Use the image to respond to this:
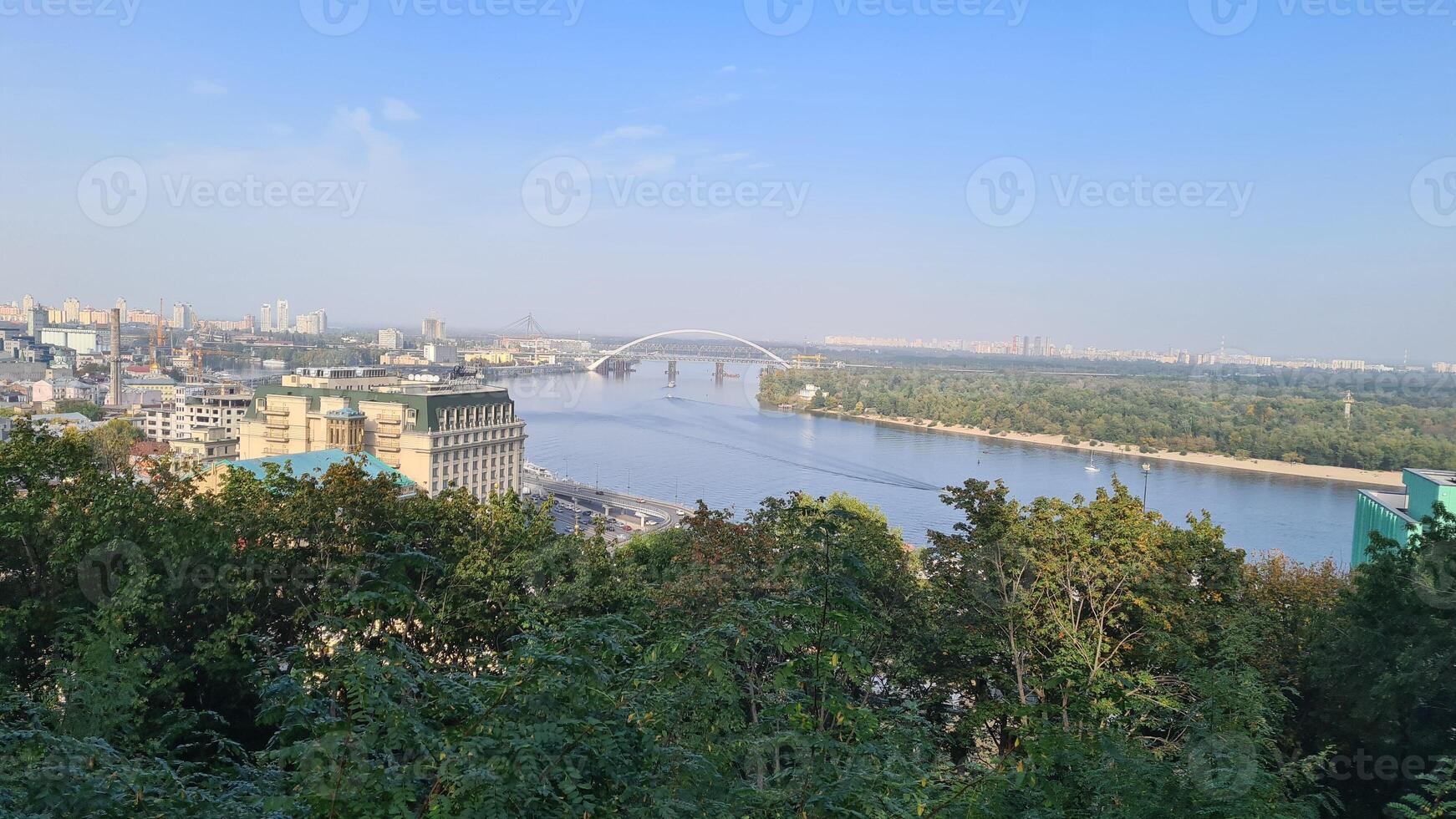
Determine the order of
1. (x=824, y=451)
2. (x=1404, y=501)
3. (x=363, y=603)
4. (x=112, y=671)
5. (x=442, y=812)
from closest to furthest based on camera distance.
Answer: (x=442, y=812) < (x=363, y=603) < (x=112, y=671) < (x=1404, y=501) < (x=824, y=451)

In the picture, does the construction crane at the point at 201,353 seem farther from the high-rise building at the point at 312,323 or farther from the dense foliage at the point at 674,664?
the dense foliage at the point at 674,664

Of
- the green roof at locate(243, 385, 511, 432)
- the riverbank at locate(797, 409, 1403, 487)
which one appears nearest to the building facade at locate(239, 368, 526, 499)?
the green roof at locate(243, 385, 511, 432)

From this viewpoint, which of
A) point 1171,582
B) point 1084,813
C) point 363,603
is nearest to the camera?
point 363,603

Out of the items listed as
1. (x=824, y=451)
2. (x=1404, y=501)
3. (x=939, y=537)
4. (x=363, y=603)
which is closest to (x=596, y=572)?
(x=939, y=537)

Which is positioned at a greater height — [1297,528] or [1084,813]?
[1084,813]

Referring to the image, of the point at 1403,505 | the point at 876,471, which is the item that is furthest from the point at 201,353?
the point at 1403,505

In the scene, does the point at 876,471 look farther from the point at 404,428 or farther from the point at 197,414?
the point at 197,414

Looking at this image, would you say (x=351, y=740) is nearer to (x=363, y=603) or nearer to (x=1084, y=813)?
(x=363, y=603)

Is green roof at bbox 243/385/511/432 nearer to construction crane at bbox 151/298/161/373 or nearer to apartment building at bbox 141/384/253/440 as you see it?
apartment building at bbox 141/384/253/440
